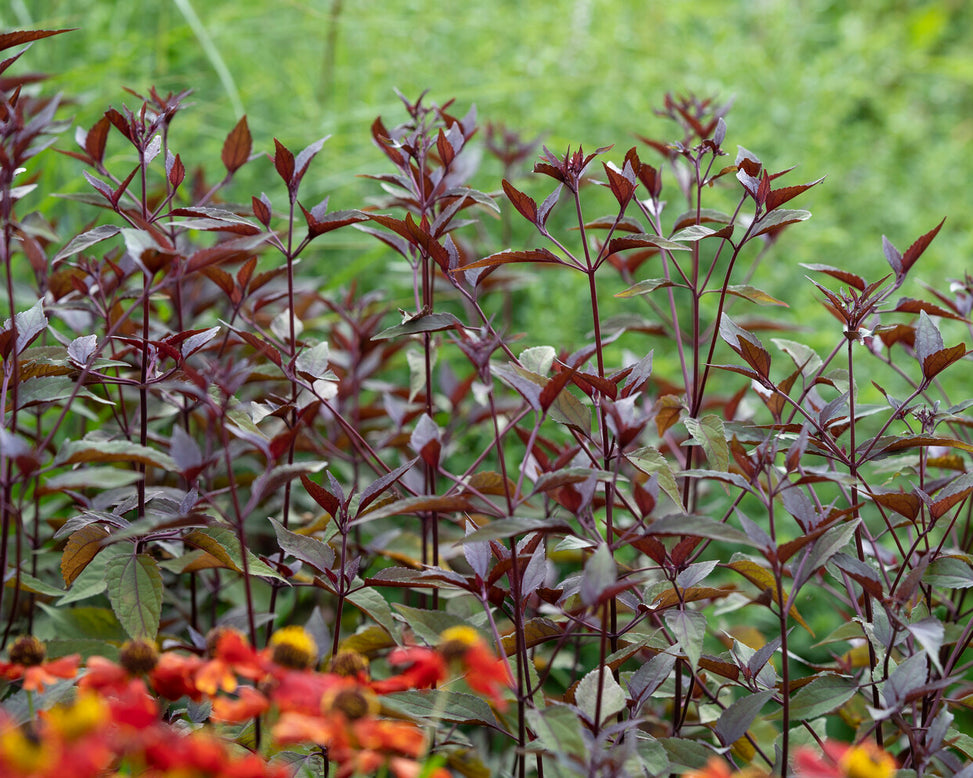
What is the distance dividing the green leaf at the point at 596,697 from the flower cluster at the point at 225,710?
0.20m

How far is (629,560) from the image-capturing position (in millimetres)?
1600

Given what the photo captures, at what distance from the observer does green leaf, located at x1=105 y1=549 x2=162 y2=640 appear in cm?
85

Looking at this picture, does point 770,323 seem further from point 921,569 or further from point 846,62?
point 846,62

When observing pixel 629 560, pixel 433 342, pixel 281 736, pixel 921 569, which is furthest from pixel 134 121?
pixel 629 560

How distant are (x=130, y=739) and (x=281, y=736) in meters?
0.09

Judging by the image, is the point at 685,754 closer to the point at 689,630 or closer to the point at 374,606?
the point at 689,630

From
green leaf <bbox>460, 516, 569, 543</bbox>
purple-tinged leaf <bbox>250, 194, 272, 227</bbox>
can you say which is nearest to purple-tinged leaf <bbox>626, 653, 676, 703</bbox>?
green leaf <bbox>460, 516, 569, 543</bbox>

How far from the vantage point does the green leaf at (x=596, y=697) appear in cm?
80

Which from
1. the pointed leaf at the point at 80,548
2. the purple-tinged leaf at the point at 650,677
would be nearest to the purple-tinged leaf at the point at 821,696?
the purple-tinged leaf at the point at 650,677

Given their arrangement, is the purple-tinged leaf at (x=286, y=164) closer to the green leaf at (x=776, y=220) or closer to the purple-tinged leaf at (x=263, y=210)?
the purple-tinged leaf at (x=263, y=210)

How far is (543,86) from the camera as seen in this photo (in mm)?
2492

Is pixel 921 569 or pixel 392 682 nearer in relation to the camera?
pixel 392 682

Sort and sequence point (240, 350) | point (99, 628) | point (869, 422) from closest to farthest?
1. point (99, 628)
2. point (240, 350)
3. point (869, 422)

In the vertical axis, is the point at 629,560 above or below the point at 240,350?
below
